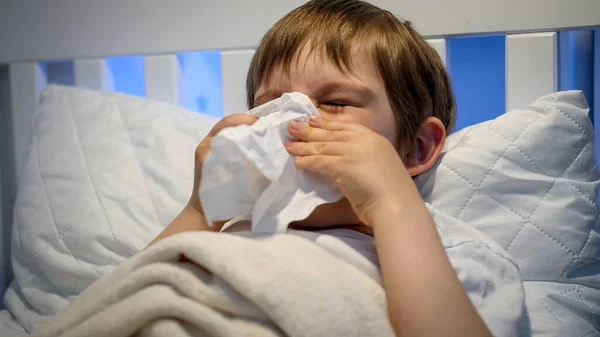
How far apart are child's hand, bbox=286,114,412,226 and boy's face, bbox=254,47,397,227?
7cm

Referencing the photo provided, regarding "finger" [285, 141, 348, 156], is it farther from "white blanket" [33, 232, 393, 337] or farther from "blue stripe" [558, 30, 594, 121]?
Result: "blue stripe" [558, 30, 594, 121]

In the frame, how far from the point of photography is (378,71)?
85 cm

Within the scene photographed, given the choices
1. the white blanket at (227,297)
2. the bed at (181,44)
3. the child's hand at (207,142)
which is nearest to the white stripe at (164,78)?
the bed at (181,44)

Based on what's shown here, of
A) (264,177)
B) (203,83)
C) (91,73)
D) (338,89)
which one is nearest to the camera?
(264,177)

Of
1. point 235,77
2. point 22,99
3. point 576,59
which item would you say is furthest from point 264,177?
point 22,99

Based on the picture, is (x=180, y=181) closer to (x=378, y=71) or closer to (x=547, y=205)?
(x=378, y=71)

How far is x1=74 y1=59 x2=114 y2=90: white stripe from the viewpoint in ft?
4.51

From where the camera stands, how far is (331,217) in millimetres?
803

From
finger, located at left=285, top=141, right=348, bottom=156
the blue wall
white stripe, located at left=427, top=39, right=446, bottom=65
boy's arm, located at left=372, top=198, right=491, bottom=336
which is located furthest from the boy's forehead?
the blue wall

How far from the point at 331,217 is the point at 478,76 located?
100cm

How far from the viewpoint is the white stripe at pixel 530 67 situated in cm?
108

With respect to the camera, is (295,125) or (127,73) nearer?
(295,125)

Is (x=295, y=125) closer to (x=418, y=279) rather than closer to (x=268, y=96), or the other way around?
(x=268, y=96)

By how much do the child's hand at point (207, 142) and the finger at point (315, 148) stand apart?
7 centimetres
